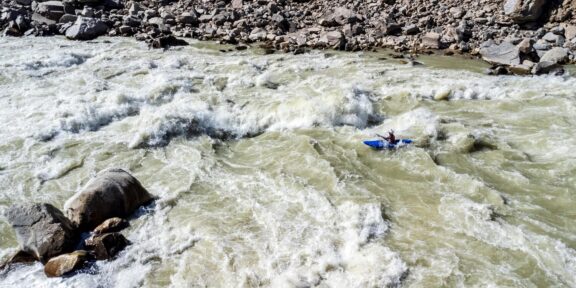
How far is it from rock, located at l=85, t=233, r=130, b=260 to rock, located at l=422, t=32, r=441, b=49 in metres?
14.3

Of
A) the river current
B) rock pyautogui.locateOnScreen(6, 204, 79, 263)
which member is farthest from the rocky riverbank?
rock pyautogui.locateOnScreen(6, 204, 79, 263)

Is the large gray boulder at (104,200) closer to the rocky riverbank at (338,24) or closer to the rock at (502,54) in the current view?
the rocky riverbank at (338,24)

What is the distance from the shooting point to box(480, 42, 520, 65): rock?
1520 cm

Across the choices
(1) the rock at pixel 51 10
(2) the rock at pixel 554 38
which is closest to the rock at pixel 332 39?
(2) the rock at pixel 554 38

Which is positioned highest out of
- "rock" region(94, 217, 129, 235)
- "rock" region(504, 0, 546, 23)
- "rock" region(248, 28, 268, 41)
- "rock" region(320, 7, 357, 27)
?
"rock" region(504, 0, 546, 23)

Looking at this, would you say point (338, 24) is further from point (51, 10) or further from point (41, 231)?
point (41, 231)

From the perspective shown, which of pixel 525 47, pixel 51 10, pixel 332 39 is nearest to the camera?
pixel 525 47

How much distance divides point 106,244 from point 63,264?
58 centimetres

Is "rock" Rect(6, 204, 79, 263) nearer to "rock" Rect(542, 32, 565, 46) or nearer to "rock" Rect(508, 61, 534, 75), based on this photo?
"rock" Rect(508, 61, 534, 75)

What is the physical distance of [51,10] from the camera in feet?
73.9

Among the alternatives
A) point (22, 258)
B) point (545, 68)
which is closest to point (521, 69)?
point (545, 68)

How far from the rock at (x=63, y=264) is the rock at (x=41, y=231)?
213mm

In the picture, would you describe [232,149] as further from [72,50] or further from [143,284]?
[72,50]

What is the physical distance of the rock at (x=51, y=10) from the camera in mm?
22438
